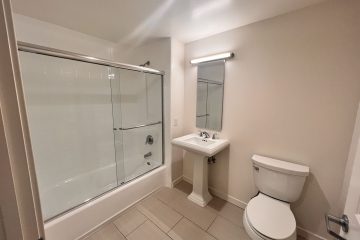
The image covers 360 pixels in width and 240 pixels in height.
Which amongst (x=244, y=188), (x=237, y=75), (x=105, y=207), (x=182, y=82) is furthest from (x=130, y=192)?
(x=237, y=75)

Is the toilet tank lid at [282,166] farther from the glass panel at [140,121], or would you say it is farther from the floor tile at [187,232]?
the glass panel at [140,121]

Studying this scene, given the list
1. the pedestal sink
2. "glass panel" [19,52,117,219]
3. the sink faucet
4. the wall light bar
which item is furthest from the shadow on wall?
"glass panel" [19,52,117,219]

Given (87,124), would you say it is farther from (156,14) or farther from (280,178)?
(280,178)

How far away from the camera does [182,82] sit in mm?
2236

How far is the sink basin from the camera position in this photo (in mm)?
1648

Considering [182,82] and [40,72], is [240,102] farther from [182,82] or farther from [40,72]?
[40,72]

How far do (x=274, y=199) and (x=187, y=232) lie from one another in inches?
36.4

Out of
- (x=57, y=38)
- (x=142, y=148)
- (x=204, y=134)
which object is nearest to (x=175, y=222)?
(x=204, y=134)

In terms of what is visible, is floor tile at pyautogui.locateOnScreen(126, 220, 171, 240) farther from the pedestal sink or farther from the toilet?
the toilet

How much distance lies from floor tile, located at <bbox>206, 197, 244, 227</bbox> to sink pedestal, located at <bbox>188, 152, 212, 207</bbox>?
0.31ft

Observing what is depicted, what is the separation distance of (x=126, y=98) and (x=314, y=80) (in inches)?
94.0

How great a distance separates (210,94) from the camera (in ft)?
6.72

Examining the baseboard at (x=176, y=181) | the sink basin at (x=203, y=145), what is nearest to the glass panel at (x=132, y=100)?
the sink basin at (x=203, y=145)

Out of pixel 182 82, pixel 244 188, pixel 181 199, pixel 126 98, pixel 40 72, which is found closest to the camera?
pixel 40 72
